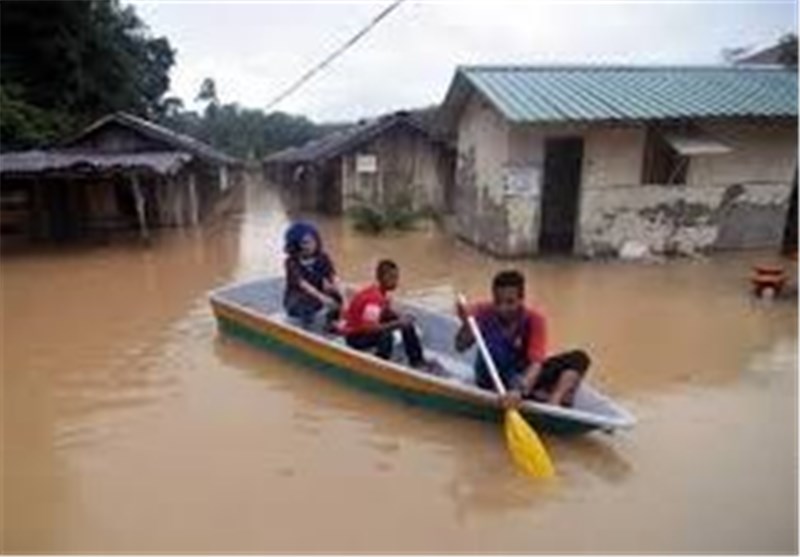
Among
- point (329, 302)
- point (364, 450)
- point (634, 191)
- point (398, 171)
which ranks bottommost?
point (364, 450)

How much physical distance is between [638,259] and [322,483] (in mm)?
9959

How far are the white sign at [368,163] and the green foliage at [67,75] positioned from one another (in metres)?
6.84

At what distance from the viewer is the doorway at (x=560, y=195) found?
51.3ft

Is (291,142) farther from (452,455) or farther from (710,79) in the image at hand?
(452,455)

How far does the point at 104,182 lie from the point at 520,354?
54.3ft

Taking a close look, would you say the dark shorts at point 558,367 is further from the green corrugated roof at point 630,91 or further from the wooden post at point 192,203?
the wooden post at point 192,203

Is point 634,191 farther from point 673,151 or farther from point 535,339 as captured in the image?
point 535,339

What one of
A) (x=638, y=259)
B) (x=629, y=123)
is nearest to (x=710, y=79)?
(x=629, y=123)

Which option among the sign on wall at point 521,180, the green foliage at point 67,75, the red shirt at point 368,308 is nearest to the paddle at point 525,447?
the red shirt at point 368,308

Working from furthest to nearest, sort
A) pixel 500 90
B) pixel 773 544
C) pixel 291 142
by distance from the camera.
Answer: pixel 291 142, pixel 500 90, pixel 773 544

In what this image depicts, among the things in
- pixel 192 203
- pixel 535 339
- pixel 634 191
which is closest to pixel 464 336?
pixel 535 339

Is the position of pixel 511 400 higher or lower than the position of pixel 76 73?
lower

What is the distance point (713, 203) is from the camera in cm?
1549

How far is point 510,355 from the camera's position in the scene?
6.49 meters
